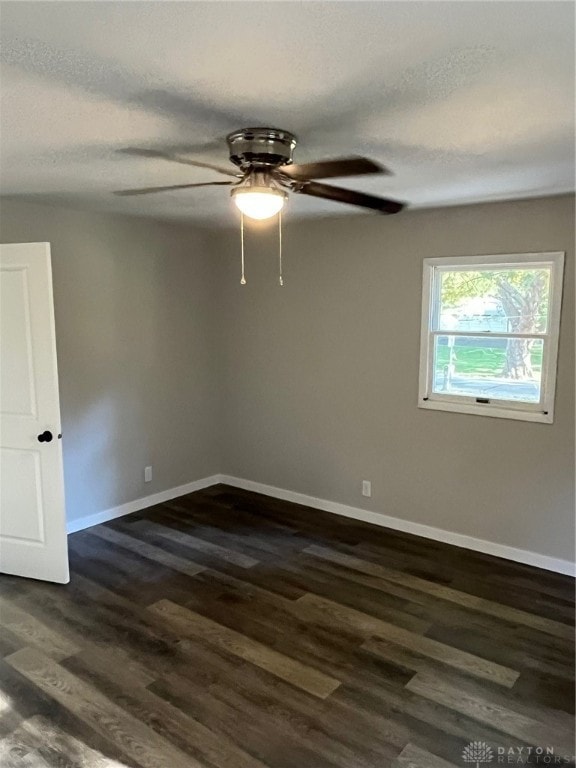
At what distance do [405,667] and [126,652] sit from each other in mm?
1342

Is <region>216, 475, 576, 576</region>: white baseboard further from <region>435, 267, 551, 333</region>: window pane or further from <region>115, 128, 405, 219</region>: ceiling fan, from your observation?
<region>115, 128, 405, 219</region>: ceiling fan

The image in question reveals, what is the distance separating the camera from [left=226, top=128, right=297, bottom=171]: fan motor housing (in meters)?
2.12

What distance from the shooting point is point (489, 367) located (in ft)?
12.7

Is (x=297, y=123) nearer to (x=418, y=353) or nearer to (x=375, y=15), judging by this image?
(x=375, y=15)

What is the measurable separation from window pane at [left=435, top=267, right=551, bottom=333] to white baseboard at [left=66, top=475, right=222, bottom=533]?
2.57 meters

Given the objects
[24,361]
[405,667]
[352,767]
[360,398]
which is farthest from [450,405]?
[24,361]

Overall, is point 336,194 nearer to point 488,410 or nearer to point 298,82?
point 298,82

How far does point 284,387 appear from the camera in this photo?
4.83 m

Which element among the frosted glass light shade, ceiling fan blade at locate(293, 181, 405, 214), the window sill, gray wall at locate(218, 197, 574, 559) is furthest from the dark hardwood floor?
ceiling fan blade at locate(293, 181, 405, 214)

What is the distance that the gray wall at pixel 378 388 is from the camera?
11.9ft

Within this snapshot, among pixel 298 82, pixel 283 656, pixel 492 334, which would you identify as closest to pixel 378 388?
pixel 492 334

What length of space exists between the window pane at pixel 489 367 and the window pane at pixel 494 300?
91 mm

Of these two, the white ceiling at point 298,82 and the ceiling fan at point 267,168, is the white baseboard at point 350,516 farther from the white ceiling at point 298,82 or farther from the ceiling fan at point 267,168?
the ceiling fan at point 267,168

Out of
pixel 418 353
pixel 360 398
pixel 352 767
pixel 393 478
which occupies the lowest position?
pixel 352 767
